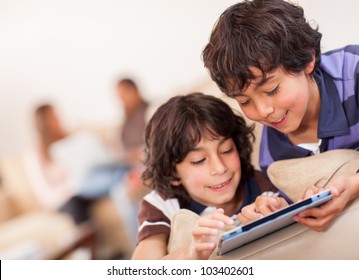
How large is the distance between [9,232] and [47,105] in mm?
458

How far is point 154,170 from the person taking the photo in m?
1.16

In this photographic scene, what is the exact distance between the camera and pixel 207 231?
898mm

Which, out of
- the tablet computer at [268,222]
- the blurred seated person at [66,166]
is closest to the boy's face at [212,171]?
the tablet computer at [268,222]

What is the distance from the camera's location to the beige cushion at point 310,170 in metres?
0.96

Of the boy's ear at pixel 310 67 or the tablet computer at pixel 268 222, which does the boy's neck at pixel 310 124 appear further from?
the tablet computer at pixel 268 222

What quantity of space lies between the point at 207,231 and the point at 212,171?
0.21 meters

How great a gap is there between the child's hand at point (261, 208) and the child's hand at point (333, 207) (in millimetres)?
81

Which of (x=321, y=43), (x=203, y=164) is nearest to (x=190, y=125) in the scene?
(x=203, y=164)

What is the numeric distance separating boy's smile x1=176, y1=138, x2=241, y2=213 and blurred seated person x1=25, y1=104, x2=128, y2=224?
24.8 inches

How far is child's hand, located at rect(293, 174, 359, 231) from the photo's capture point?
2.92ft

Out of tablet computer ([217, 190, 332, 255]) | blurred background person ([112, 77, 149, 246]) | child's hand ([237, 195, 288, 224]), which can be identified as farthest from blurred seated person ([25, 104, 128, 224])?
tablet computer ([217, 190, 332, 255])

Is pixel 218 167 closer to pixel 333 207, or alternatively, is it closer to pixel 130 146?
pixel 333 207

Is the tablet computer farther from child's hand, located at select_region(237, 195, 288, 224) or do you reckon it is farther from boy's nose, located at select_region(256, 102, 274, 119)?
boy's nose, located at select_region(256, 102, 274, 119)

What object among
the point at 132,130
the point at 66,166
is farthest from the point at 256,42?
the point at 66,166
